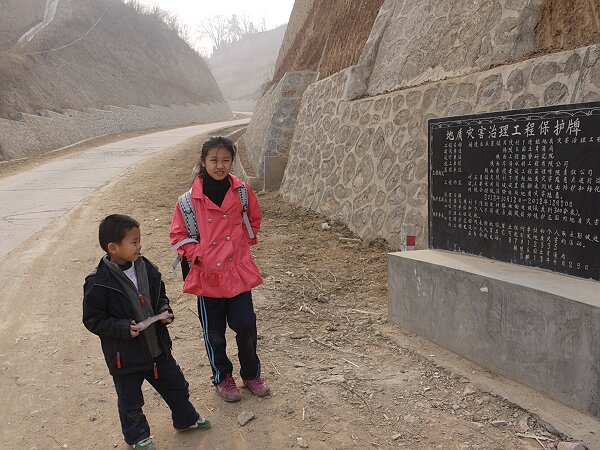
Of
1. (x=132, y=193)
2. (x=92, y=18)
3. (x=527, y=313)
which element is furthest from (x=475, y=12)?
(x=92, y=18)

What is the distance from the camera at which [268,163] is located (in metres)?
11.3

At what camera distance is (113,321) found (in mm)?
2613

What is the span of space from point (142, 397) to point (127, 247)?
2.73 ft

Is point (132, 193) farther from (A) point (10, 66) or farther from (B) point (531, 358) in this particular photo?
(A) point (10, 66)

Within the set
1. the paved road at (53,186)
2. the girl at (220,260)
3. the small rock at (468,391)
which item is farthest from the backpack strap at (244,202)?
the paved road at (53,186)

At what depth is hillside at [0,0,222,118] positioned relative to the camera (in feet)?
75.5

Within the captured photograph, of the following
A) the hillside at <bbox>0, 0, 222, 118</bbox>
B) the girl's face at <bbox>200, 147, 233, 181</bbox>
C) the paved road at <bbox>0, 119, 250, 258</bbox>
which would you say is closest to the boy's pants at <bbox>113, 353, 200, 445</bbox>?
the girl's face at <bbox>200, 147, 233, 181</bbox>

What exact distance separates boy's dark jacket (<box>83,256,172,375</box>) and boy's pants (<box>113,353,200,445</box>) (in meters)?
0.10

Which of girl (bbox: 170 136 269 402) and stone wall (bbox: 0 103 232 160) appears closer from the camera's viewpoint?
girl (bbox: 170 136 269 402)

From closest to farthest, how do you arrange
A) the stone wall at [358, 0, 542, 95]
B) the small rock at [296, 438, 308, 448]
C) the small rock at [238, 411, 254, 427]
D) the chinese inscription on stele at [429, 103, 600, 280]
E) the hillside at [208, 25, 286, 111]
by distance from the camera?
1. the small rock at [296, 438, 308, 448]
2. the small rock at [238, 411, 254, 427]
3. the chinese inscription on stele at [429, 103, 600, 280]
4. the stone wall at [358, 0, 542, 95]
5. the hillside at [208, 25, 286, 111]

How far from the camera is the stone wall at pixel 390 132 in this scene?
4836mm

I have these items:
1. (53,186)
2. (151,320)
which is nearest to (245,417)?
(151,320)

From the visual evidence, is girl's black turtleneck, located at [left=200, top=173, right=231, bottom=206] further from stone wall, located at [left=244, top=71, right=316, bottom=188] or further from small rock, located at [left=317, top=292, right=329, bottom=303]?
stone wall, located at [left=244, top=71, right=316, bottom=188]

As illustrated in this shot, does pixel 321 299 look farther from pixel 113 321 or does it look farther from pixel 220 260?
pixel 113 321
